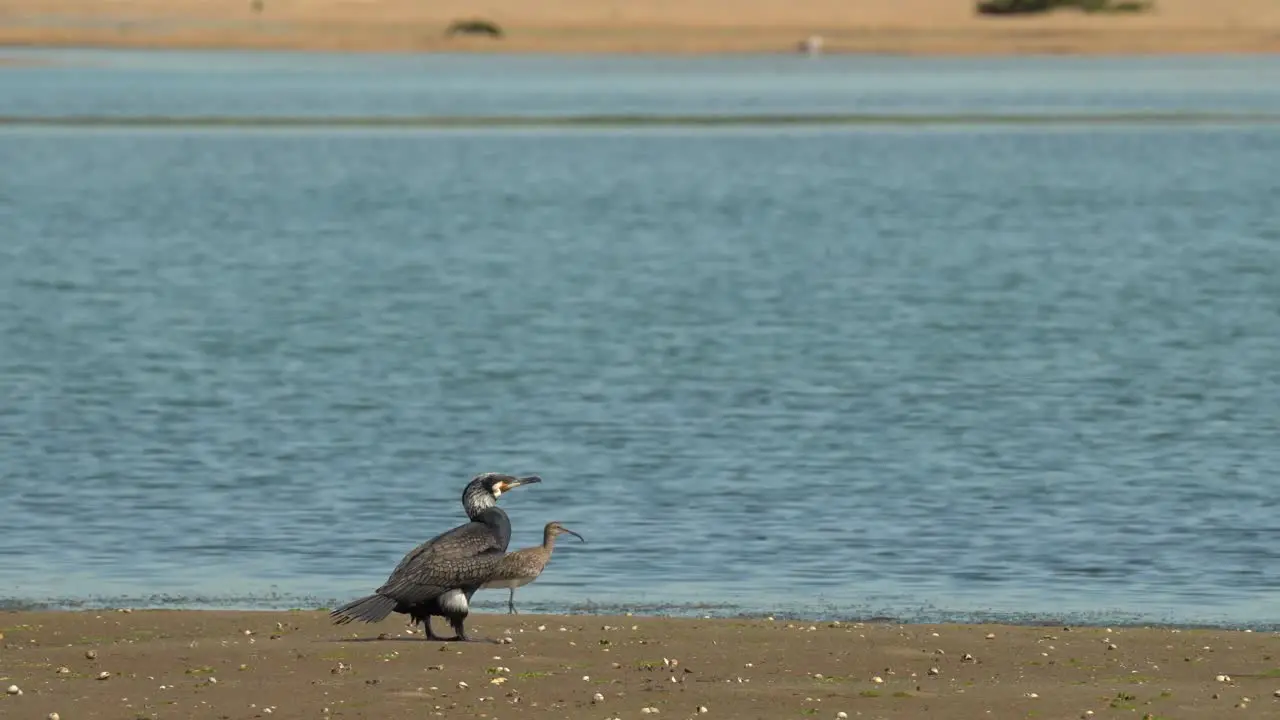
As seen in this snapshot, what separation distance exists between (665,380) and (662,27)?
4815 inches

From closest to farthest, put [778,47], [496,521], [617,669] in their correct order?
[617,669] < [496,521] < [778,47]

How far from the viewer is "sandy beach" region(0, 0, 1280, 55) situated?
142 m

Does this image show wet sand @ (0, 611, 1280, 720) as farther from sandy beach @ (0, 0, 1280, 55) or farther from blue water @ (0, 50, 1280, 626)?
sandy beach @ (0, 0, 1280, 55)

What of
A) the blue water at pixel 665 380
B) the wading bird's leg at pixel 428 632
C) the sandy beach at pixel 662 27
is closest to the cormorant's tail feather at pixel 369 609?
the wading bird's leg at pixel 428 632

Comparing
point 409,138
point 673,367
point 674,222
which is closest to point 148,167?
point 409,138

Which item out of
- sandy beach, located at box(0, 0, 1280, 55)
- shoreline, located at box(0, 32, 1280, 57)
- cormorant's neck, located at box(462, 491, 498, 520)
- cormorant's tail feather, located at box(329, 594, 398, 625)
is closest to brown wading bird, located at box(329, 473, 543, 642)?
cormorant's tail feather, located at box(329, 594, 398, 625)

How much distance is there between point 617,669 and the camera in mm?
13312

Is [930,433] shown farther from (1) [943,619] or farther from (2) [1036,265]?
(2) [1036,265]

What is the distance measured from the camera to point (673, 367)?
30.9 metres

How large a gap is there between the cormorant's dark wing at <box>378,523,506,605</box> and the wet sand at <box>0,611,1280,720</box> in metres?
0.33

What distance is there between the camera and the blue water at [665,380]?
59.4 ft

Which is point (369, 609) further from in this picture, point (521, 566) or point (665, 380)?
point (665, 380)

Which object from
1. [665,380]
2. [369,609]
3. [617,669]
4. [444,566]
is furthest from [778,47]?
[617,669]

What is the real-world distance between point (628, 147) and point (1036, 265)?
38.4m
